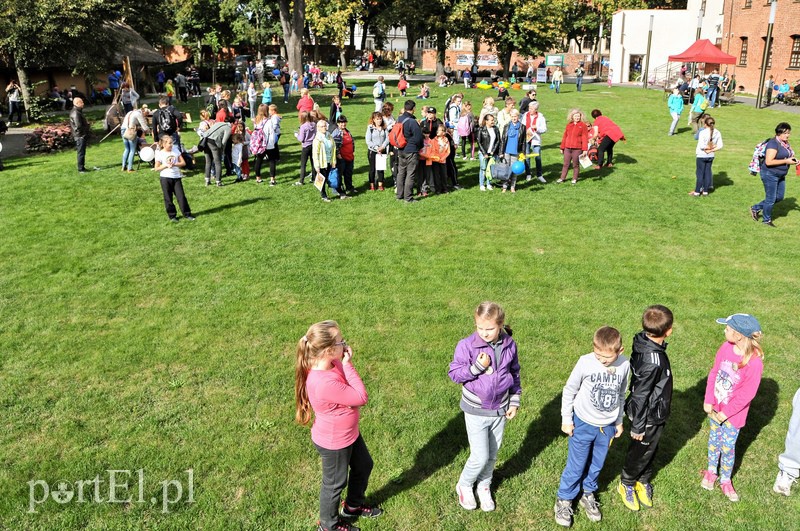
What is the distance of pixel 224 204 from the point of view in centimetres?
1356

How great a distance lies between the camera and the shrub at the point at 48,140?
19219 mm

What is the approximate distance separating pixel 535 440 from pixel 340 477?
227 centimetres

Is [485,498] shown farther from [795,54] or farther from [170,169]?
[795,54]

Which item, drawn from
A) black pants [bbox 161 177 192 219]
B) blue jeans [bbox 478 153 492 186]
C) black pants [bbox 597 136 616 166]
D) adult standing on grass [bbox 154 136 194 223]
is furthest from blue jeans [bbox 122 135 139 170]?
black pants [bbox 597 136 616 166]

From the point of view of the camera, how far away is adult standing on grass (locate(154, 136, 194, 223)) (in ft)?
37.4

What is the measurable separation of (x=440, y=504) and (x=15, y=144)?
21.3 metres

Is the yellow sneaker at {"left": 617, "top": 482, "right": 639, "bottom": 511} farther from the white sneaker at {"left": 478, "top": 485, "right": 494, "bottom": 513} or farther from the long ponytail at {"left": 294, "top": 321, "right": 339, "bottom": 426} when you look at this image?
the long ponytail at {"left": 294, "top": 321, "right": 339, "bottom": 426}

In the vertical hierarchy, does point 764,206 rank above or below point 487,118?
below

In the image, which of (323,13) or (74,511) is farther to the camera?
(323,13)

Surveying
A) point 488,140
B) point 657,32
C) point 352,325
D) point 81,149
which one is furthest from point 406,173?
point 657,32

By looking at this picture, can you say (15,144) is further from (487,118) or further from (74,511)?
(74,511)

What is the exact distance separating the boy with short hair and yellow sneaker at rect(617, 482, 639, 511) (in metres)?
0.31

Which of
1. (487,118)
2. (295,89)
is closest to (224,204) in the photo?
(487,118)

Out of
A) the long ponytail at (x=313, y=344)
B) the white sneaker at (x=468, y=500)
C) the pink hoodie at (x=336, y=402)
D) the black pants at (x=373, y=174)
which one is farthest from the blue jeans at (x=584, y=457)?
the black pants at (x=373, y=174)
